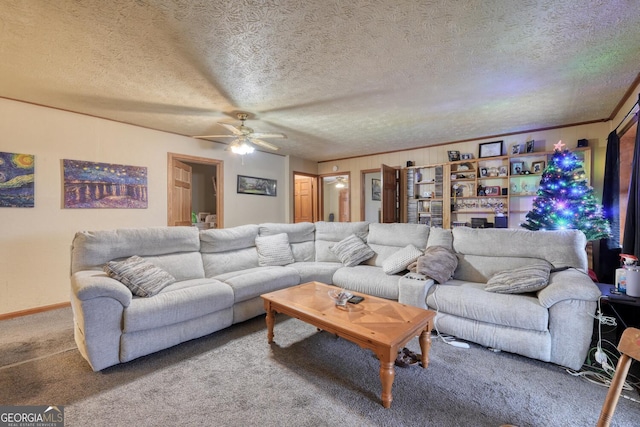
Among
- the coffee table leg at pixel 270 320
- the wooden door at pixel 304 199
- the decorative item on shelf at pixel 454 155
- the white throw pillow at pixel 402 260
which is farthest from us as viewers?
the wooden door at pixel 304 199

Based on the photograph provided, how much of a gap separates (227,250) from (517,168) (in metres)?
4.68

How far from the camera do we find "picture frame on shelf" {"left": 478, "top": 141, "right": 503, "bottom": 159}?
453 cm

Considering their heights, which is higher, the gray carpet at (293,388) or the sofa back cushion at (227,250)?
the sofa back cushion at (227,250)

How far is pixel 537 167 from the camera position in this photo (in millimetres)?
4238

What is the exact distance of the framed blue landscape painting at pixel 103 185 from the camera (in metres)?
3.38

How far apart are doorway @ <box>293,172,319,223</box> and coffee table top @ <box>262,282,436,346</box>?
15.1 ft

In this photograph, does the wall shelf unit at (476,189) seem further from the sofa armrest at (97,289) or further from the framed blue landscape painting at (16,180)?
the framed blue landscape painting at (16,180)

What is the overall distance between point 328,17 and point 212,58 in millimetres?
1037

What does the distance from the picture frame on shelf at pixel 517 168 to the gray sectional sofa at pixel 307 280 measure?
221 centimetres

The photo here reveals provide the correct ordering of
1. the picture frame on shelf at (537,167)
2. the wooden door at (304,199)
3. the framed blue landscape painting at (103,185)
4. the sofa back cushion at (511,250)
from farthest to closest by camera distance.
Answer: the wooden door at (304,199) → the picture frame on shelf at (537,167) → the framed blue landscape painting at (103,185) → the sofa back cushion at (511,250)

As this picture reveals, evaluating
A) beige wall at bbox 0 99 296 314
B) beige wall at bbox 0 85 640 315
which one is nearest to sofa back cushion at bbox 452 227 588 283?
beige wall at bbox 0 85 640 315

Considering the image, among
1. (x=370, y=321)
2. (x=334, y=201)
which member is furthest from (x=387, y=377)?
(x=334, y=201)

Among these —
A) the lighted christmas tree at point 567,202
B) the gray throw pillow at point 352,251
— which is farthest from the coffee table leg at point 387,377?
the lighted christmas tree at point 567,202

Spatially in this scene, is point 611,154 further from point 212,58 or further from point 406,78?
point 212,58
